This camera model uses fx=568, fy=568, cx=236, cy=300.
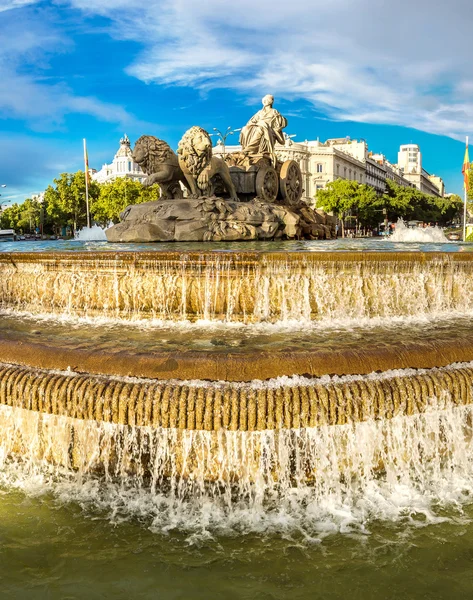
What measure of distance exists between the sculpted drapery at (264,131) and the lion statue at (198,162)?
2998 millimetres

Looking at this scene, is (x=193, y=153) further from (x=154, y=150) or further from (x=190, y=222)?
(x=190, y=222)

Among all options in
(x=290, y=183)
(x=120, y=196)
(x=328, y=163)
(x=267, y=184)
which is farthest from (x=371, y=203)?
(x=267, y=184)

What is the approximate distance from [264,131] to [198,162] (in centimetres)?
417

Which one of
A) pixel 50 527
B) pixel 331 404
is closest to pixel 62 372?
pixel 50 527

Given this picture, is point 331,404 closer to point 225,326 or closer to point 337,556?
point 337,556

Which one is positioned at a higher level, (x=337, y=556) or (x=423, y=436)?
(x=423, y=436)

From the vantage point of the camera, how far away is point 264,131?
16.6 meters

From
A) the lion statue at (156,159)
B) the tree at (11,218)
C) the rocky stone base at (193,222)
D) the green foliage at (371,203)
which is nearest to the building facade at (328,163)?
the green foliage at (371,203)

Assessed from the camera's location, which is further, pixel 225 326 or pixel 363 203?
pixel 363 203

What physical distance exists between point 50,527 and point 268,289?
369cm

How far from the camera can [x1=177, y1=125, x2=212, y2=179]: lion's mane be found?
42.4ft

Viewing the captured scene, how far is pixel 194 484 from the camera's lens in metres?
4.43

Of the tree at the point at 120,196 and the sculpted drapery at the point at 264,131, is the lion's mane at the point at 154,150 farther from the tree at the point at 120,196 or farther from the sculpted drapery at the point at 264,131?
the tree at the point at 120,196

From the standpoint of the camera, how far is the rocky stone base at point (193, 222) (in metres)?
12.4
